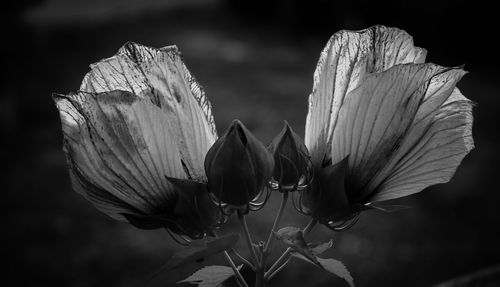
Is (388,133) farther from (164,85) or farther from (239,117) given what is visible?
(239,117)

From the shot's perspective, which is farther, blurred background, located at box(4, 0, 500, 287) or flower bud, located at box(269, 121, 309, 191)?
blurred background, located at box(4, 0, 500, 287)

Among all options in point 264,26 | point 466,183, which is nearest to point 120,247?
point 466,183

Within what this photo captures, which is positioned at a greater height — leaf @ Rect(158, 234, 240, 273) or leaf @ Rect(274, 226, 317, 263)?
leaf @ Rect(158, 234, 240, 273)

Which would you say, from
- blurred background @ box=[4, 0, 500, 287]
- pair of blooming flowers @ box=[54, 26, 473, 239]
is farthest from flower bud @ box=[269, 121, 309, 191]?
blurred background @ box=[4, 0, 500, 287]

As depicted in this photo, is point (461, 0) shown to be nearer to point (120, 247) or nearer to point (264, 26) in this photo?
point (264, 26)

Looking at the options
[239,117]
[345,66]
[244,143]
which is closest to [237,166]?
[244,143]

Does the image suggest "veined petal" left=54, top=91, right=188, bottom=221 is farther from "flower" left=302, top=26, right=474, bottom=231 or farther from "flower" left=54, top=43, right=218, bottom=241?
"flower" left=302, top=26, right=474, bottom=231
